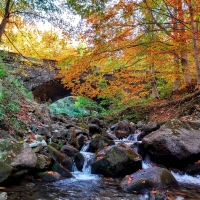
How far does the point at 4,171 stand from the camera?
12.1 ft

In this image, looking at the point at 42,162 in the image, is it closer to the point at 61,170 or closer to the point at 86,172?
the point at 61,170

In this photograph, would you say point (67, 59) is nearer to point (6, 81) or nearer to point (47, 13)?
point (47, 13)

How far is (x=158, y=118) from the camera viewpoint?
9.44 m

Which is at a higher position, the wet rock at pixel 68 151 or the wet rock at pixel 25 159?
the wet rock at pixel 25 159

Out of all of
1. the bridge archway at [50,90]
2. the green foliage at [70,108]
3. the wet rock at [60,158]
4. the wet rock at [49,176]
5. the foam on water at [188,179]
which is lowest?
the foam on water at [188,179]

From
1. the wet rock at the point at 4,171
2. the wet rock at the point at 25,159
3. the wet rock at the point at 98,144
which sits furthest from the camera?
the wet rock at the point at 98,144

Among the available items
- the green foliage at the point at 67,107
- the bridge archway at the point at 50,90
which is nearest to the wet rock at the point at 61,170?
the bridge archway at the point at 50,90

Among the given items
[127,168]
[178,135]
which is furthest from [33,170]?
[178,135]

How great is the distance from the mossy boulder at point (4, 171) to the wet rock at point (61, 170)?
4.14ft

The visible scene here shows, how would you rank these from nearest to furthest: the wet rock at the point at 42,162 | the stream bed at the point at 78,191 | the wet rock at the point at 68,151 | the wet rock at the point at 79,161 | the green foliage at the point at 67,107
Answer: the stream bed at the point at 78,191
the wet rock at the point at 42,162
the wet rock at the point at 79,161
the wet rock at the point at 68,151
the green foliage at the point at 67,107

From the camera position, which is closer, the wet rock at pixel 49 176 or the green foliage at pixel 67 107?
the wet rock at pixel 49 176

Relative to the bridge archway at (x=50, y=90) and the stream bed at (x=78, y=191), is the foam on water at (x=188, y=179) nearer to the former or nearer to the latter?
the stream bed at (x=78, y=191)

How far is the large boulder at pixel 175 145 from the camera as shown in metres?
5.10

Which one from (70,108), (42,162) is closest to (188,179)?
(42,162)
